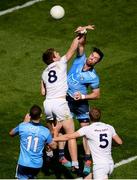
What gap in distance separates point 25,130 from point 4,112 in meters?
5.47

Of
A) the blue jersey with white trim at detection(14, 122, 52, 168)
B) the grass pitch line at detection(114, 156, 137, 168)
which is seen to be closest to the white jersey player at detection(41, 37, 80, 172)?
the grass pitch line at detection(114, 156, 137, 168)

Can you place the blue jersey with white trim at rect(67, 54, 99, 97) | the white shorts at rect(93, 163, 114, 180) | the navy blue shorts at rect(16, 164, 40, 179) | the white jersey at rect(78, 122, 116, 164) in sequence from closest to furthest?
the white shorts at rect(93, 163, 114, 180)
the white jersey at rect(78, 122, 116, 164)
the navy blue shorts at rect(16, 164, 40, 179)
the blue jersey with white trim at rect(67, 54, 99, 97)

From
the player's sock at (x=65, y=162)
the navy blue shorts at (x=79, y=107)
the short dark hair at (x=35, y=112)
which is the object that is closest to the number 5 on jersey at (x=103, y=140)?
the short dark hair at (x=35, y=112)

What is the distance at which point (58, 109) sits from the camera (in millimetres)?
Result: 15930

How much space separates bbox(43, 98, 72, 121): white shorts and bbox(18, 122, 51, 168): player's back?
6.12ft

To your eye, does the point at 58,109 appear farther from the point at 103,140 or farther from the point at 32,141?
the point at 103,140

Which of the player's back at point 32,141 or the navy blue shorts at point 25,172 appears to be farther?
the navy blue shorts at point 25,172

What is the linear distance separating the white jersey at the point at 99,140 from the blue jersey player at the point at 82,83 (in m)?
2.23

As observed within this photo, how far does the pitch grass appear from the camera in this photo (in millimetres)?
A: 17891

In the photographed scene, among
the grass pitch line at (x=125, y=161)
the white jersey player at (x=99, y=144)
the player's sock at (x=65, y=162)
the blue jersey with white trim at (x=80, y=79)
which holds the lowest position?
the grass pitch line at (x=125, y=161)

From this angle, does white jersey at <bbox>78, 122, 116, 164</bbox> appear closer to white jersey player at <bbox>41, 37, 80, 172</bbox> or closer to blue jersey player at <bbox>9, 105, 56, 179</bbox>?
blue jersey player at <bbox>9, 105, 56, 179</bbox>

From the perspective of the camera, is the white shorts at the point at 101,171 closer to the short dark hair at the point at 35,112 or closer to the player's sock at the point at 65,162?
the short dark hair at the point at 35,112

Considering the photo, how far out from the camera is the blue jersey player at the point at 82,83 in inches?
646

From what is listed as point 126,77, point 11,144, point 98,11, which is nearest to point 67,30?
point 98,11
